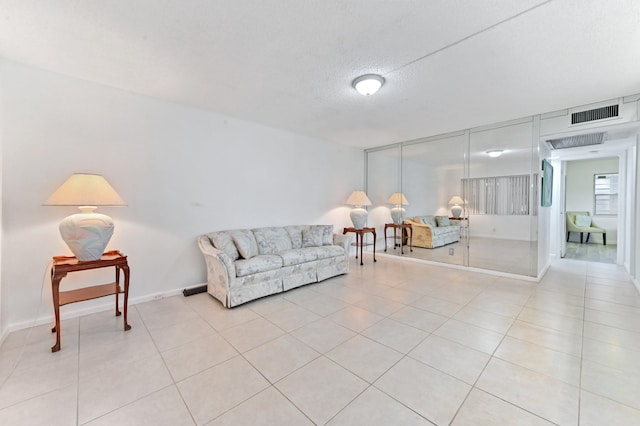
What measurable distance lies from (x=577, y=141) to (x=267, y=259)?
16.1ft

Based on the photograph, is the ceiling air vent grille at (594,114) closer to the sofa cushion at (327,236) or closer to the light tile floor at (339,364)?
the light tile floor at (339,364)

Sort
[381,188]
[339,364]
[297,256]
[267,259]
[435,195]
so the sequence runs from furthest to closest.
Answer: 1. [381,188]
2. [435,195]
3. [297,256]
4. [267,259]
5. [339,364]

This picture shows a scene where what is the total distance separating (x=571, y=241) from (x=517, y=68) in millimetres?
7501

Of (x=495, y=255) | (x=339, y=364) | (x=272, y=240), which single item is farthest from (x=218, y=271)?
(x=495, y=255)

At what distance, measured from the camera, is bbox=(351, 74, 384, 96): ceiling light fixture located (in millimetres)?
2550

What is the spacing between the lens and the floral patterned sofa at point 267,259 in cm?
292

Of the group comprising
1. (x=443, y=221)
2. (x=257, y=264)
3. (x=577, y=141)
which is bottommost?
(x=257, y=264)

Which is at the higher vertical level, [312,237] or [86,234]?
[86,234]

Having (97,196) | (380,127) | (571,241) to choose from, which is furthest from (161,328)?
(571,241)

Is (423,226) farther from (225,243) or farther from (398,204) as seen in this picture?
(225,243)

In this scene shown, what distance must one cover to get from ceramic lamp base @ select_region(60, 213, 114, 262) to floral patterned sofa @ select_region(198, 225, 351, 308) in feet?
3.30

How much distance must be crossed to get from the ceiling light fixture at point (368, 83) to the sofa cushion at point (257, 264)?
224 centimetres

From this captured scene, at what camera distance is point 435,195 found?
198 inches

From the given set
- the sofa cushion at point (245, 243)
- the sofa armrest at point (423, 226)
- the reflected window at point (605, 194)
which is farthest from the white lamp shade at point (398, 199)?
the reflected window at point (605, 194)
